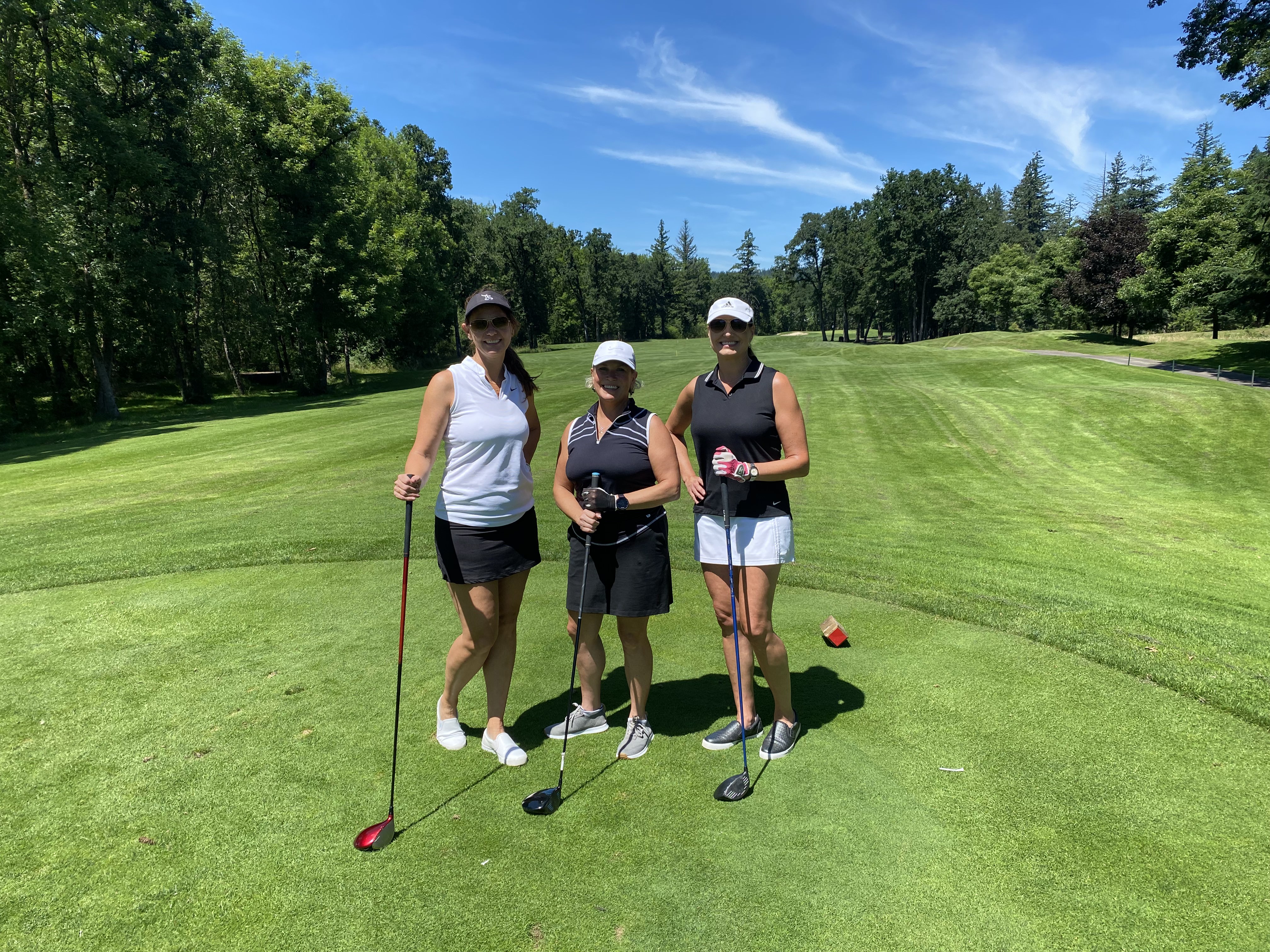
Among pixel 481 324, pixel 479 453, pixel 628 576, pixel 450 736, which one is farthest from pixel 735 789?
pixel 481 324

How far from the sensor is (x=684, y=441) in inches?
145

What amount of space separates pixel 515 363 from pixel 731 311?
4.15 feet

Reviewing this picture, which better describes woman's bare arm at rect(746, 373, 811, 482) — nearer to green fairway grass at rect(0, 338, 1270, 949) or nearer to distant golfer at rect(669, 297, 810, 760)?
distant golfer at rect(669, 297, 810, 760)

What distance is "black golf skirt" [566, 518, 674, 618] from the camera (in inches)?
138

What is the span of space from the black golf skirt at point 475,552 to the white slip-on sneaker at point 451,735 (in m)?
0.83

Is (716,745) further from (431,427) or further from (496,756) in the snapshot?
(431,427)

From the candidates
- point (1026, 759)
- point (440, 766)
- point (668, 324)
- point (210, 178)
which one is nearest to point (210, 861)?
point (440, 766)

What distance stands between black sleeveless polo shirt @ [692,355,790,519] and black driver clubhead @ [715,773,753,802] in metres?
1.33

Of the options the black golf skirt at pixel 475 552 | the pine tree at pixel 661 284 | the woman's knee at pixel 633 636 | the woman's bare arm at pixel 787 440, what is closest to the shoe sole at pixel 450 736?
the black golf skirt at pixel 475 552

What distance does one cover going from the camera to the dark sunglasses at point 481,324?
3355 mm

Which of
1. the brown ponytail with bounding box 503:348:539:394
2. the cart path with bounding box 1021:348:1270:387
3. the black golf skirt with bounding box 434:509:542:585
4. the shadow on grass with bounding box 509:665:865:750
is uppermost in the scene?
the brown ponytail with bounding box 503:348:539:394

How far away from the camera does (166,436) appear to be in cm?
1936

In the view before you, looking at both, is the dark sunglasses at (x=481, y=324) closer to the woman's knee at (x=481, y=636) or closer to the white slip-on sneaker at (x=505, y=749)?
the woman's knee at (x=481, y=636)

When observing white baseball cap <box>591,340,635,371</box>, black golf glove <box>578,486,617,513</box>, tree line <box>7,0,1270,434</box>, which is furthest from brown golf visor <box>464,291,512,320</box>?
tree line <box>7,0,1270,434</box>
